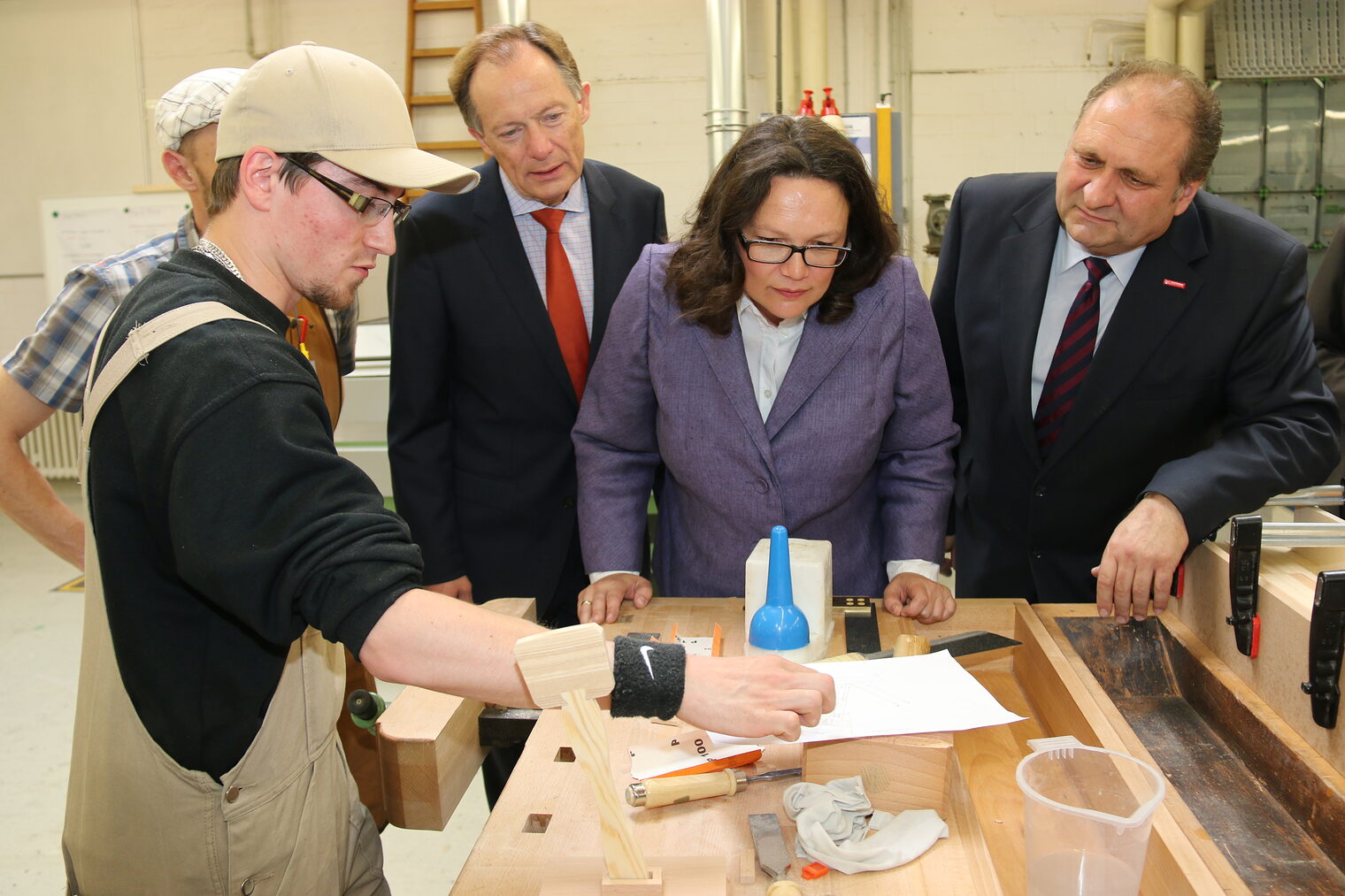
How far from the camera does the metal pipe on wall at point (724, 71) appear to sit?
13.7 feet

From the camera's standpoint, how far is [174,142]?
5.50 ft

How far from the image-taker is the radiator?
6199 mm

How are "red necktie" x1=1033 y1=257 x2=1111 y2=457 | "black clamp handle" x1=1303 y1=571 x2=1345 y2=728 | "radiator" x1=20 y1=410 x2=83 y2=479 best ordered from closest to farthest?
"black clamp handle" x1=1303 y1=571 x2=1345 y2=728 → "red necktie" x1=1033 y1=257 x2=1111 y2=457 → "radiator" x1=20 y1=410 x2=83 y2=479

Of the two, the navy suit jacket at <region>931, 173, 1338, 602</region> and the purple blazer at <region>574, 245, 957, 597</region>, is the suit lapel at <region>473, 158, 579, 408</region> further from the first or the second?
the navy suit jacket at <region>931, 173, 1338, 602</region>

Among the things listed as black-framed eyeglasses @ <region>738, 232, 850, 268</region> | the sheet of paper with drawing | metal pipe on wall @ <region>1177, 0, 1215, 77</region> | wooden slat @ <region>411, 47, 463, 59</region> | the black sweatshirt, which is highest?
wooden slat @ <region>411, 47, 463, 59</region>

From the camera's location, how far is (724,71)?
13.8 feet

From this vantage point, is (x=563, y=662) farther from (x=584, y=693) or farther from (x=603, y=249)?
(x=603, y=249)

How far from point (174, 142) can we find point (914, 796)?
1526 mm

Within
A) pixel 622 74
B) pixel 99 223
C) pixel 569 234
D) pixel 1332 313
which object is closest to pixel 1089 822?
pixel 569 234

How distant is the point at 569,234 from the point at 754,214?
2.06 ft

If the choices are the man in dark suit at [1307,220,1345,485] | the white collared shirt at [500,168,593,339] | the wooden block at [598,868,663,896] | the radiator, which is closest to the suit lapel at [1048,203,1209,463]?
the white collared shirt at [500,168,593,339]

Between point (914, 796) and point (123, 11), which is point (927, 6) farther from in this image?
point (914, 796)

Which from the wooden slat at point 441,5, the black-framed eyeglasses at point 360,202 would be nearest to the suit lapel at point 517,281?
the black-framed eyeglasses at point 360,202

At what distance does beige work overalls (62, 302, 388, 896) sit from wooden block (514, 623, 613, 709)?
33cm
